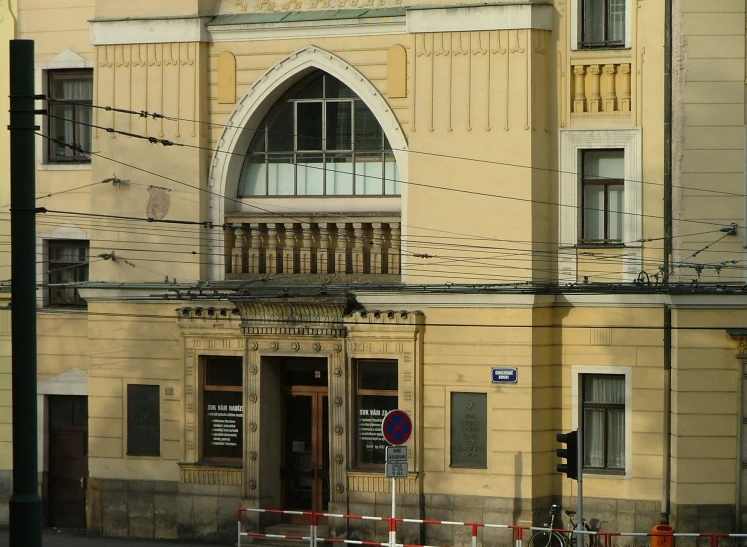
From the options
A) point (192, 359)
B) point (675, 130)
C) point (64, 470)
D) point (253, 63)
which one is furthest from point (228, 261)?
point (675, 130)

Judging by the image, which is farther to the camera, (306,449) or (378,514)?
(306,449)

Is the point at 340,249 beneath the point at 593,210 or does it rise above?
beneath

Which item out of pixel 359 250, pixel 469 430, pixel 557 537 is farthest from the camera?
pixel 359 250

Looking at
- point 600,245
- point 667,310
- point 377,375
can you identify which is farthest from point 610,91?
point 377,375

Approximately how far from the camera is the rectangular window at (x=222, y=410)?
26.1 metres

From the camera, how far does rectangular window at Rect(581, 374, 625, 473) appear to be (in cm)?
2442

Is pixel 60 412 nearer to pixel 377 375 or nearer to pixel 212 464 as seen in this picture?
pixel 212 464

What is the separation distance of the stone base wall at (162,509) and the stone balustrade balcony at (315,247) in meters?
3.88

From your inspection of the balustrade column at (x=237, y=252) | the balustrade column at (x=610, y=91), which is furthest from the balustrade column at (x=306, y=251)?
the balustrade column at (x=610, y=91)

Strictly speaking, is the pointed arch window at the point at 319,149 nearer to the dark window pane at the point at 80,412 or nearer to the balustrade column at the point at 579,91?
the balustrade column at the point at 579,91

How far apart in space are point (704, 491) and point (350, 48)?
9382 millimetres

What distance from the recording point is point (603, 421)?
24.5 metres

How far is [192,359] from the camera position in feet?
85.6

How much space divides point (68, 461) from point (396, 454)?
8898mm
